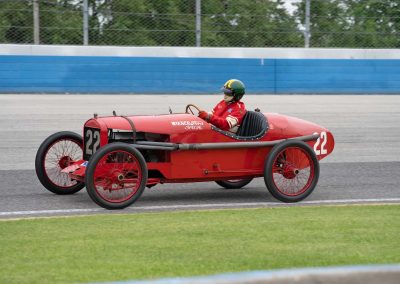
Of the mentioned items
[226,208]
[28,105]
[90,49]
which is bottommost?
[226,208]

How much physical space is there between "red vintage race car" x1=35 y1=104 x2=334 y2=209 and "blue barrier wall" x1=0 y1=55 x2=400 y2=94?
21.6 feet

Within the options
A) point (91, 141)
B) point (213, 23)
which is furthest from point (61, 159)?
point (213, 23)

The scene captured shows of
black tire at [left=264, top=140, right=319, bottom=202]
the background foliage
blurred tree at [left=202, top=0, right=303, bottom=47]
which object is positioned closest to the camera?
black tire at [left=264, top=140, right=319, bottom=202]

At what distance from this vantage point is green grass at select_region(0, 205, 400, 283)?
19.7 ft

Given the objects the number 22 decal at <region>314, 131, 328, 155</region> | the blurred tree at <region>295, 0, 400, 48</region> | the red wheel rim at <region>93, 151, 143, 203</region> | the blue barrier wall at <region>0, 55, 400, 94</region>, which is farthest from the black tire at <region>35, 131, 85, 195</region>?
the blurred tree at <region>295, 0, 400, 48</region>

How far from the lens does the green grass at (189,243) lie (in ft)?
19.7

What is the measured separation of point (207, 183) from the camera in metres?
11.2

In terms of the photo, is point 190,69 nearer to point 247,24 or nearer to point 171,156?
point 247,24

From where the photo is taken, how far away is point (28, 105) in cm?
1553

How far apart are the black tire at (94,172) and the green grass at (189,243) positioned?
20.4 inches

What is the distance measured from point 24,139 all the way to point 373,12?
304 inches

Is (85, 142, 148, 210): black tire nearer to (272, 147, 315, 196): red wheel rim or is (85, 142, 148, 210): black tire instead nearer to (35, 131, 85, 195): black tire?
(35, 131, 85, 195): black tire

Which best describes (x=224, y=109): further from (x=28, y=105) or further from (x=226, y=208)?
(x=28, y=105)

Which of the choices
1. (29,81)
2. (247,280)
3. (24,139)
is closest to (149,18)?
(29,81)
